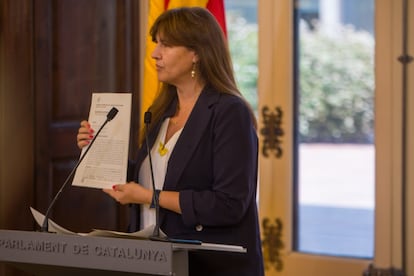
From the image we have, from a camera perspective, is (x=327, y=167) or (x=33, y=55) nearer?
(x=33, y=55)

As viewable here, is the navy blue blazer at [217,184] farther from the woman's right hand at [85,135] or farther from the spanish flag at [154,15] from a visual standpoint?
the spanish flag at [154,15]

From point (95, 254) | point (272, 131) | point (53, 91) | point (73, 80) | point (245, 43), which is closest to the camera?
point (95, 254)

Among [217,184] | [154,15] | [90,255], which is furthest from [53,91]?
[90,255]

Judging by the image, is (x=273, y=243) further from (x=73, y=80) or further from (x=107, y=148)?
(x=107, y=148)

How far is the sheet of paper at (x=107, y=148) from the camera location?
2.01 metres

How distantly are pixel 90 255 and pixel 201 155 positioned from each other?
510mm

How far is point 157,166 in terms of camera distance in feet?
7.06

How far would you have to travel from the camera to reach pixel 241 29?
12.4 feet

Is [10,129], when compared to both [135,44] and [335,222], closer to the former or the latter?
[135,44]

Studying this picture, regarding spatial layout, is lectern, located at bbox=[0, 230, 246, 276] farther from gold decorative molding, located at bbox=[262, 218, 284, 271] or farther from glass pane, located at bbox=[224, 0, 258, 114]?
glass pane, located at bbox=[224, 0, 258, 114]

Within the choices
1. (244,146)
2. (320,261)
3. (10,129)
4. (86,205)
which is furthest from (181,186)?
(320,261)

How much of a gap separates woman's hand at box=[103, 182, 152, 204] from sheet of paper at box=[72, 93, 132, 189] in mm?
30

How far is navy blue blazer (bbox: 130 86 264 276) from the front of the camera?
1.98 meters

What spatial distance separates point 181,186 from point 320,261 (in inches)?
69.5
